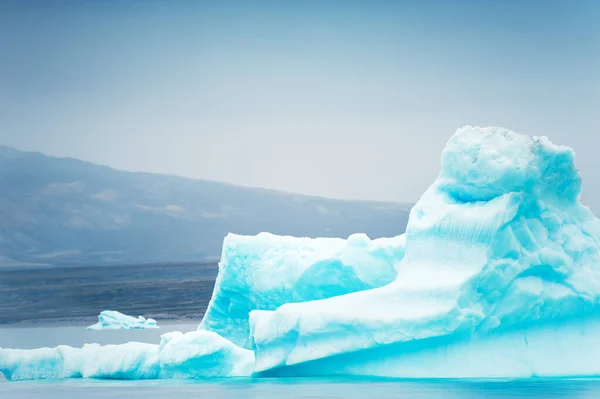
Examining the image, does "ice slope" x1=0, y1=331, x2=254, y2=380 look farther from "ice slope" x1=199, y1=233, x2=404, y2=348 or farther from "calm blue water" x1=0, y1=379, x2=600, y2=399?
"ice slope" x1=199, y1=233, x2=404, y2=348

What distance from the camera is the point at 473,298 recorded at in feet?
58.3

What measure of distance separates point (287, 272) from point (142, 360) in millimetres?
2910

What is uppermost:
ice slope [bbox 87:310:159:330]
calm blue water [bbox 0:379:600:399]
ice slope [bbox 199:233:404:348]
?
ice slope [bbox 199:233:404:348]

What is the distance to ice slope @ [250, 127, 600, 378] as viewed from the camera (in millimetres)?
17594

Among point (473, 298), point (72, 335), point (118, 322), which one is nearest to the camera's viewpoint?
point (473, 298)

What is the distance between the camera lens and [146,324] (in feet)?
118

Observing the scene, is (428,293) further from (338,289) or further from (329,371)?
(338,289)

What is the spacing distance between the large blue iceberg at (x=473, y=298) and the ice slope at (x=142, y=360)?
5 centimetres

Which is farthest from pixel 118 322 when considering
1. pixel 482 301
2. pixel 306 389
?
pixel 482 301

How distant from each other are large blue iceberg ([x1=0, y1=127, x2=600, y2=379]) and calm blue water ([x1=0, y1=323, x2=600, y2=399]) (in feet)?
1.22

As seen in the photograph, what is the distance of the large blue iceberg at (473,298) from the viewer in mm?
17625

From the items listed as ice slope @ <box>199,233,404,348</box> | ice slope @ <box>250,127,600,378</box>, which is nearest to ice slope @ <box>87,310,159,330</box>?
ice slope @ <box>199,233,404,348</box>

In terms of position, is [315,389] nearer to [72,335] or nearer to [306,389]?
[306,389]

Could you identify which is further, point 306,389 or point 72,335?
point 72,335
